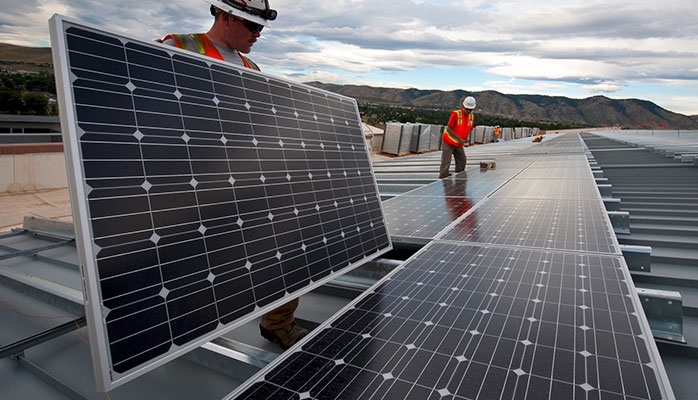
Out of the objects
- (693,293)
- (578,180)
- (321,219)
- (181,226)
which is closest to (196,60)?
(181,226)

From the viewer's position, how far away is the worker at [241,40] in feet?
10.9

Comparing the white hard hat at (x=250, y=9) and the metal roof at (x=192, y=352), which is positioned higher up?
the white hard hat at (x=250, y=9)

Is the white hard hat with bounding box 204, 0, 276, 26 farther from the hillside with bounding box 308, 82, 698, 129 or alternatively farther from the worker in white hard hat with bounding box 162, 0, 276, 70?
the hillside with bounding box 308, 82, 698, 129

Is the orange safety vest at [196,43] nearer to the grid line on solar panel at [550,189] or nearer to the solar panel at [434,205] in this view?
the solar panel at [434,205]

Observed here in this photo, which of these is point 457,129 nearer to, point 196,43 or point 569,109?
point 196,43

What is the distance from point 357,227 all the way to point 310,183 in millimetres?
684

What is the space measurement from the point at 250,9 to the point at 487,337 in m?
3.03

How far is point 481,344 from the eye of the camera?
2.19 metres

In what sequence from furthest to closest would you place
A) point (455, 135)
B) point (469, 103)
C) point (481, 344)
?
point (469, 103) < point (455, 135) < point (481, 344)

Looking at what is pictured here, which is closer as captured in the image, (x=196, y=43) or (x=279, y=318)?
(x=279, y=318)

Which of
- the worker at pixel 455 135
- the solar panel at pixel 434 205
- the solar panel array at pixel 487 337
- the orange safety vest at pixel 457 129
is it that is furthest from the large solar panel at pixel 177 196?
the orange safety vest at pixel 457 129

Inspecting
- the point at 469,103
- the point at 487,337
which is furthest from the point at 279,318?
the point at 469,103

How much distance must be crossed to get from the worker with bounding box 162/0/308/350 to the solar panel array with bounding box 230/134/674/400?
86 centimetres

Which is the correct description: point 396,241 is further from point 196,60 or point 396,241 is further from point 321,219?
point 196,60
